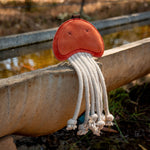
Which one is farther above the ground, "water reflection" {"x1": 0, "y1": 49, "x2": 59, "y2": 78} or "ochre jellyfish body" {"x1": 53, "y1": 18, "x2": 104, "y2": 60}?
"ochre jellyfish body" {"x1": 53, "y1": 18, "x2": 104, "y2": 60}

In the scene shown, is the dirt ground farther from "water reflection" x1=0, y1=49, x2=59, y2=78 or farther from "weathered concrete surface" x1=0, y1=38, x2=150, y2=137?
"weathered concrete surface" x1=0, y1=38, x2=150, y2=137

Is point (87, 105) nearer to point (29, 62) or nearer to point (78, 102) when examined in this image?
point (78, 102)

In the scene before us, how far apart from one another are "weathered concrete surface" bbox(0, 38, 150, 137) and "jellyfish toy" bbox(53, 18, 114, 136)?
7 centimetres

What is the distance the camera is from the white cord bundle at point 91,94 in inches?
41.9

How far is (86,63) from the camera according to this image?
1.16m

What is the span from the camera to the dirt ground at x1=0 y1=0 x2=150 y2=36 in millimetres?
3954

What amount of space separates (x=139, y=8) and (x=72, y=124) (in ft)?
20.0

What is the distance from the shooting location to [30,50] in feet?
6.99

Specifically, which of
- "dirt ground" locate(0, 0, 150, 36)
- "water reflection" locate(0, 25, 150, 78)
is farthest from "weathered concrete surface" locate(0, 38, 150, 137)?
"dirt ground" locate(0, 0, 150, 36)

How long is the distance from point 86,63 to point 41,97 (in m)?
0.31

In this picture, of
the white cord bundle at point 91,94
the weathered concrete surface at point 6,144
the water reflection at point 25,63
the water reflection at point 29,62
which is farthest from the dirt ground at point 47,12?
the weathered concrete surface at point 6,144

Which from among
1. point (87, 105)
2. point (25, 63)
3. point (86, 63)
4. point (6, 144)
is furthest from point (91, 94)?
point (25, 63)

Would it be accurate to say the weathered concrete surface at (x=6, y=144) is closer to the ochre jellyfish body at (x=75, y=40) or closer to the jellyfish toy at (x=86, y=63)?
the jellyfish toy at (x=86, y=63)

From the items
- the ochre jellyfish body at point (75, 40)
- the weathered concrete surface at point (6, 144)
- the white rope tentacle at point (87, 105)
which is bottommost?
the weathered concrete surface at point (6, 144)
